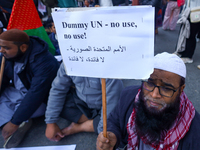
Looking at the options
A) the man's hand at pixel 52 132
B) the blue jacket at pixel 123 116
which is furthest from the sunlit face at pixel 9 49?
the blue jacket at pixel 123 116

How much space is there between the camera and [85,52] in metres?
0.80

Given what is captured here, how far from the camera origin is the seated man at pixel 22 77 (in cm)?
183

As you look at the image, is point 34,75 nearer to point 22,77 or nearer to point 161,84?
point 22,77

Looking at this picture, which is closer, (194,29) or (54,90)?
(54,90)

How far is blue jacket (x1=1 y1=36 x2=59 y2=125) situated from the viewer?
72.8 inches

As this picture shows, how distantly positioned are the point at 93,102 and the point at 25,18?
188 centimetres

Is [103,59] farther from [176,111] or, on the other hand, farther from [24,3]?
[24,3]

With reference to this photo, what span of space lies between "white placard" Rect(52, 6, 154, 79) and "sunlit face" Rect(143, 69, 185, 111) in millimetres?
406

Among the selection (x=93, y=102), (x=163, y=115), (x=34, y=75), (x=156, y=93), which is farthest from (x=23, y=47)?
(x=163, y=115)

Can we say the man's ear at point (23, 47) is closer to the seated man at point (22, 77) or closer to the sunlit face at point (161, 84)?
the seated man at point (22, 77)

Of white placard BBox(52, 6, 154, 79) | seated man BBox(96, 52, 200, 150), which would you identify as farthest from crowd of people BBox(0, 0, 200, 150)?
white placard BBox(52, 6, 154, 79)

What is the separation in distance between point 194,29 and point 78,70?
3.28 meters

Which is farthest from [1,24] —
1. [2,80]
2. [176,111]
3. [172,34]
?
[172,34]

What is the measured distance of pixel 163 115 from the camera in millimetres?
1107
